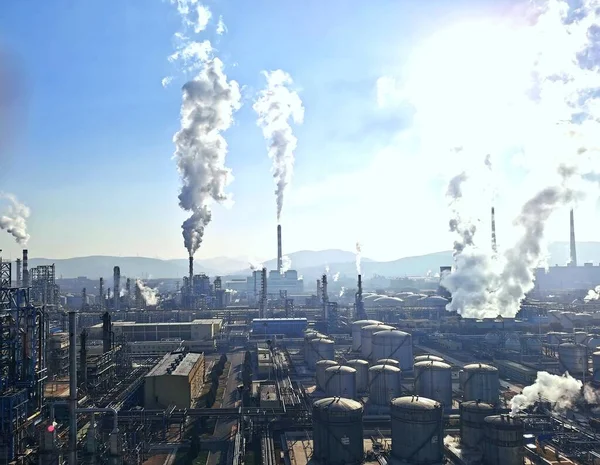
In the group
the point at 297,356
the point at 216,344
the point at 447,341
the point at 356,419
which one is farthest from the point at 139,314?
the point at 356,419

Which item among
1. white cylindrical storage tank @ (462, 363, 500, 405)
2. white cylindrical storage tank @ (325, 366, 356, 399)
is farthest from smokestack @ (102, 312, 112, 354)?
white cylindrical storage tank @ (462, 363, 500, 405)

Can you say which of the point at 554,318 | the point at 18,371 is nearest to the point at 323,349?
the point at 18,371

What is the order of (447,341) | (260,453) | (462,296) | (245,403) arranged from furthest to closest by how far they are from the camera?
(462,296) → (447,341) → (245,403) → (260,453)

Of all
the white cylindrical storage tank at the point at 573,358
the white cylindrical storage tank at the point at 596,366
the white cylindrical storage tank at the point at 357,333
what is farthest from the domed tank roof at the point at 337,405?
the white cylindrical storage tank at the point at 357,333

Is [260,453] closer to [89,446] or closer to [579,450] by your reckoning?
[89,446]

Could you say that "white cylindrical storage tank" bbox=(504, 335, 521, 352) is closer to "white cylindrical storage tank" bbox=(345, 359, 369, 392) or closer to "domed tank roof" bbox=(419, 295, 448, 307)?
"white cylindrical storage tank" bbox=(345, 359, 369, 392)

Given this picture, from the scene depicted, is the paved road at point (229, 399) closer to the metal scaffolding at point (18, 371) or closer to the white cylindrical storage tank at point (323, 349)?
the white cylindrical storage tank at point (323, 349)

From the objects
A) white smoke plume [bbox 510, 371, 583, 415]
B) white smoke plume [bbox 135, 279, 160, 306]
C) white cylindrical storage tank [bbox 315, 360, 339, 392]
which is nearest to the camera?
white smoke plume [bbox 510, 371, 583, 415]
